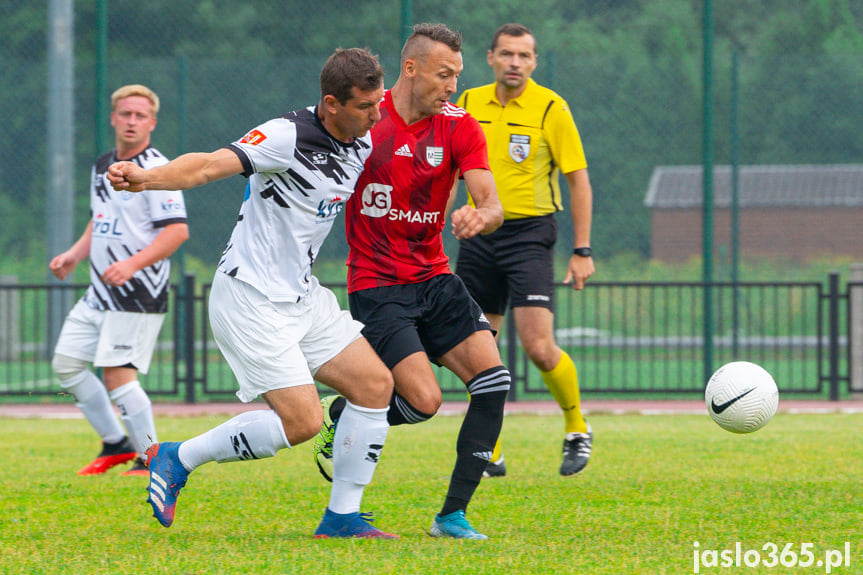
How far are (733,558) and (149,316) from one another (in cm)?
384

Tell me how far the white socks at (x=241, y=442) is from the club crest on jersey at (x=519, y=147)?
2583 mm

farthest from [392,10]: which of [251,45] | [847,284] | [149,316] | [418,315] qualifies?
[418,315]

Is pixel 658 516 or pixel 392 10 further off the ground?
pixel 392 10

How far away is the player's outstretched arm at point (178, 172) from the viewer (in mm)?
4223

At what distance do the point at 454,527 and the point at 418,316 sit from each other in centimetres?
89

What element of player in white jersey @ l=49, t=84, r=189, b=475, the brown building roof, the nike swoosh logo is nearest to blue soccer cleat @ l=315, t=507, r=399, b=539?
the nike swoosh logo

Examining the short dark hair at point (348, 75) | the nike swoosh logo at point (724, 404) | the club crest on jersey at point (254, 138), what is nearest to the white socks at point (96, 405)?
the club crest on jersey at point (254, 138)

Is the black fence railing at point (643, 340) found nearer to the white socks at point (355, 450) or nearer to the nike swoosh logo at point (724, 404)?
the nike swoosh logo at point (724, 404)

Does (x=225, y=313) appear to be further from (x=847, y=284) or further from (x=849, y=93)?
(x=849, y=93)

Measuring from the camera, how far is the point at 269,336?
4.72 meters

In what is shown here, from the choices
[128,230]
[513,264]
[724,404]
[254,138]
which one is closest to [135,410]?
[128,230]

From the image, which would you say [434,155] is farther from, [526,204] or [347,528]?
[526,204]

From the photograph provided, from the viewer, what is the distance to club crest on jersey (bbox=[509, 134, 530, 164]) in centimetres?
679

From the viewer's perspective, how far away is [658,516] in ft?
17.5
